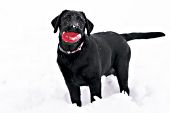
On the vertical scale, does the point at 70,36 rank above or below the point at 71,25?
below

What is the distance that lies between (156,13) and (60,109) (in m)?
7.33

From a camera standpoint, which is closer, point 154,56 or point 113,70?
point 113,70

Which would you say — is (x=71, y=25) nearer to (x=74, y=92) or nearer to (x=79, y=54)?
(x=79, y=54)

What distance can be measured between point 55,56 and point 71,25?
→ 10.2 ft

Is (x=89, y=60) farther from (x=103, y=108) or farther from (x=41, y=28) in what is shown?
(x=41, y=28)

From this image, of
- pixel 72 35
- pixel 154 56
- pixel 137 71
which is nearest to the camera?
pixel 72 35

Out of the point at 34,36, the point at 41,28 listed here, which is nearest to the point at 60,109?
the point at 34,36

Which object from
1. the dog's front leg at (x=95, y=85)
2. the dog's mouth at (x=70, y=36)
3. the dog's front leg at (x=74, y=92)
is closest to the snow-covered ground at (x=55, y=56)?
the dog's front leg at (x=74, y=92)

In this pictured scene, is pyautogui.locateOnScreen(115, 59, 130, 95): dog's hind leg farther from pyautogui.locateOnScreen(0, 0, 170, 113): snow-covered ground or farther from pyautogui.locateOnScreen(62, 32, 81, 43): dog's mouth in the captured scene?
pyautogui.locateOnScreen(62, 32, 81, 43): dog's mouth

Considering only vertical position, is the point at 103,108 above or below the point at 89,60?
below

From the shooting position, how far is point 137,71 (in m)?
6.52

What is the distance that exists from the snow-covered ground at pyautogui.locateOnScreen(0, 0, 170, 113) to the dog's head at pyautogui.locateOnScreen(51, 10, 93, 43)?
794 mm

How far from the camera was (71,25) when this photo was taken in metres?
4.70

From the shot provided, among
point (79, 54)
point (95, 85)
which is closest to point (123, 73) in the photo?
point (95, 85)
